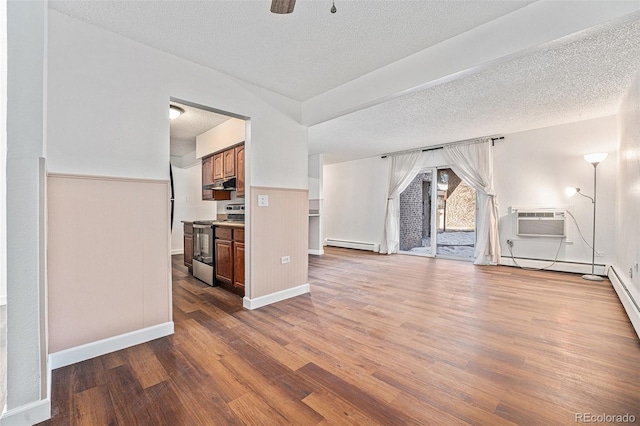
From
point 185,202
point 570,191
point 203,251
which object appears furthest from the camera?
point 185,202

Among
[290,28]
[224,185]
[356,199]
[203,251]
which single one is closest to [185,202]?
[224,185]

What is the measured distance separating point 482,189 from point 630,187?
237 cm

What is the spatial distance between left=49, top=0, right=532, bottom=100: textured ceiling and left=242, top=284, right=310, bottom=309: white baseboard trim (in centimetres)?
240

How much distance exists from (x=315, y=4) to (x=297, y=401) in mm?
2483

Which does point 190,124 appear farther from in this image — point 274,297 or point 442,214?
point 442,214

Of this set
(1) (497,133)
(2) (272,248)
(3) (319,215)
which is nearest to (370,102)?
(2) (272,248)

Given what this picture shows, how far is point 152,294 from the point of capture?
2.35 metres

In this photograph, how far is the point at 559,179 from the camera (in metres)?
4.71

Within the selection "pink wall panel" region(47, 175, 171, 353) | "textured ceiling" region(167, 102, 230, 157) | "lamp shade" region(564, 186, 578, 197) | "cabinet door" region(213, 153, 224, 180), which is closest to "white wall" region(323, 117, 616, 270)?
"lamp shade" region(564, 186, 578, 197)

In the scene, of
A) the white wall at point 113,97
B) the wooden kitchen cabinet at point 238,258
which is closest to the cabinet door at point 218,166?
the wooden kitchen cabinet at point 238,258

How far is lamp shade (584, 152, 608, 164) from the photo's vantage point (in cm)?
402

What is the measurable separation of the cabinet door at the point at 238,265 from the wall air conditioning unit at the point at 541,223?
4861mm

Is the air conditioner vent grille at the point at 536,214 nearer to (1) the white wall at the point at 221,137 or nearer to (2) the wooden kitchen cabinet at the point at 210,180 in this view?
(1) the white wall at the point at 221,137

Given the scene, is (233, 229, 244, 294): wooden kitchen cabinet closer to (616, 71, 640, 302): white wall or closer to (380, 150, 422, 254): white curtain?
(616, 71, 640, 302): white wall
